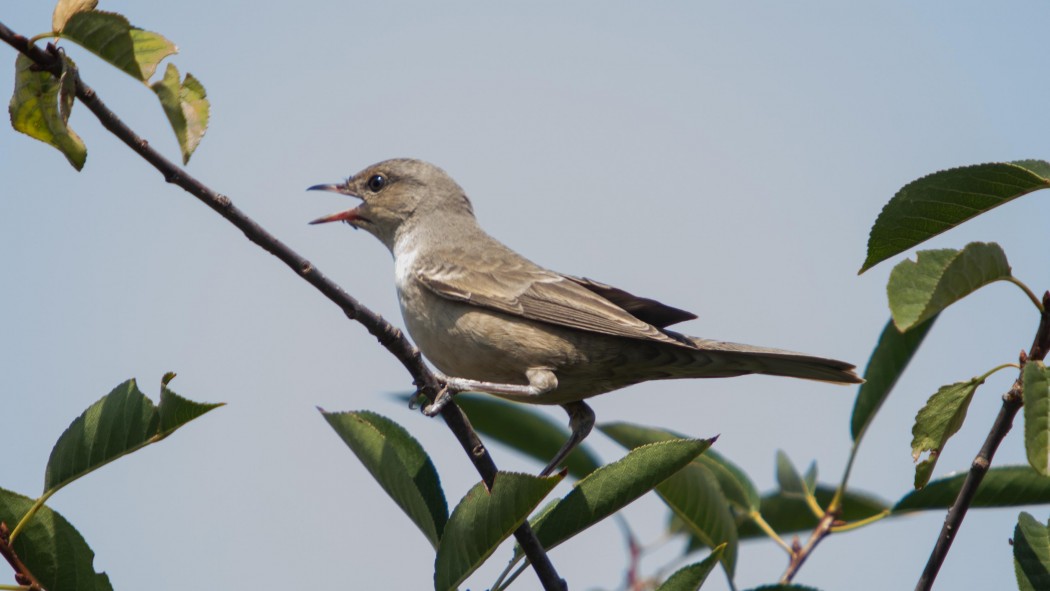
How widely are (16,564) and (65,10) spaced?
161cm

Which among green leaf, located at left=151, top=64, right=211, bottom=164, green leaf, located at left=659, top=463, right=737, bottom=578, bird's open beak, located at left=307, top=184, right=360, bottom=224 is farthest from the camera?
bird's open beak, located at left=307, top=184, right=360, bottom=224

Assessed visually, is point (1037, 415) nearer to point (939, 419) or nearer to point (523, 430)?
point (939, 419)

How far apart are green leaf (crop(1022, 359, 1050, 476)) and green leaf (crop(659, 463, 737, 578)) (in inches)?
63.4

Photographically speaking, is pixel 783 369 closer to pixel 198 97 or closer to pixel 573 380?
pixel 573 380

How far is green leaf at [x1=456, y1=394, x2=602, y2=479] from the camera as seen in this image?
17.3ft

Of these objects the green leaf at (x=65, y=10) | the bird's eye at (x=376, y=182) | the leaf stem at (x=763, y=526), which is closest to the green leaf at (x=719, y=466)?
the leaf stem at (x=763, y=526)

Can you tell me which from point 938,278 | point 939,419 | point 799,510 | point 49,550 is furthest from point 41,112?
point 799,510

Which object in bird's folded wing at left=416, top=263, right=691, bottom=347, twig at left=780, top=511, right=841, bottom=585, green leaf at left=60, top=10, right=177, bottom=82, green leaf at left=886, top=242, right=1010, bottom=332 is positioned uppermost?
green leaf at left=60, top=10, right=177, bottom=82

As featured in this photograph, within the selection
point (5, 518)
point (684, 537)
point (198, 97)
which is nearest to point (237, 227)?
point (198, 97)

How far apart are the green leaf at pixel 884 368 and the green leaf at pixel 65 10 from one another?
342 cm

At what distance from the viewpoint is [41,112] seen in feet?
9.47

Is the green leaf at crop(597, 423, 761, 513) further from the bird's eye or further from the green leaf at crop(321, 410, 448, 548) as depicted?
the bird's eye

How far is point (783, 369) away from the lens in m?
5.76

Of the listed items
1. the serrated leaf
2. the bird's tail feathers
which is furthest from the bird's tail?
the serrated leaf
